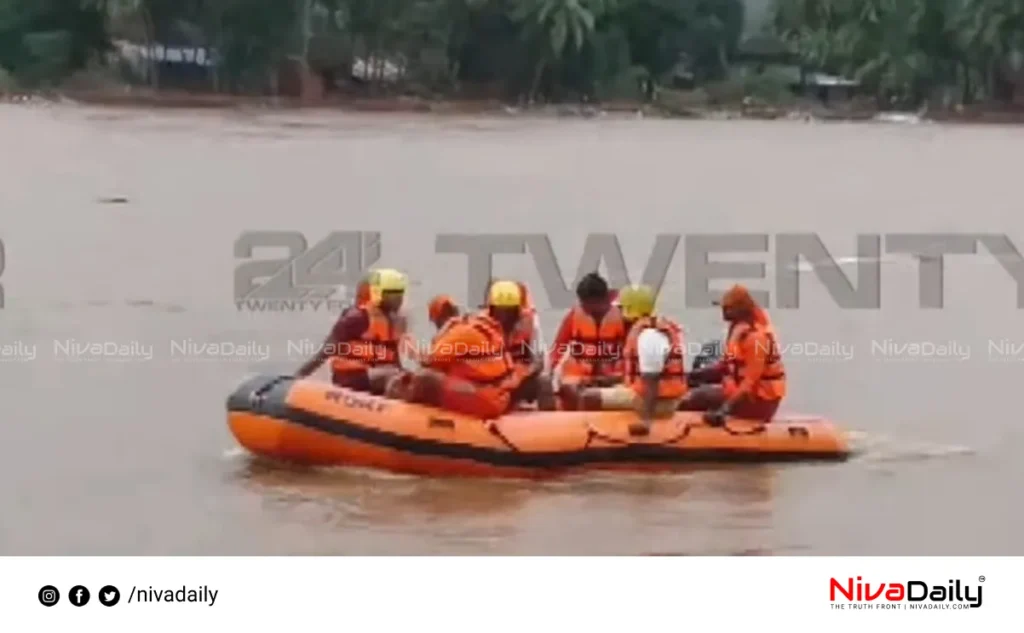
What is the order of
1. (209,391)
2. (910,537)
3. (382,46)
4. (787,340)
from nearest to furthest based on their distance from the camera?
(910,537) < (209,391) < (787,340) < (382,46)

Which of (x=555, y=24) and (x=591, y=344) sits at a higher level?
(x=555, y=24)

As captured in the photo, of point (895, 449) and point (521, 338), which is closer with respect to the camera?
point (521, 338)

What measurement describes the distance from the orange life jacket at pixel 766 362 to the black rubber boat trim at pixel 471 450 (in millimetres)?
117

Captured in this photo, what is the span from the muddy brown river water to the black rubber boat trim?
4cm

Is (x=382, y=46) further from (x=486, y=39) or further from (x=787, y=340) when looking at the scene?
(x=787, y=340)

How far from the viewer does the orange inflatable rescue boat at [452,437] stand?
9.98 ft

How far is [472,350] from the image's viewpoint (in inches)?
118

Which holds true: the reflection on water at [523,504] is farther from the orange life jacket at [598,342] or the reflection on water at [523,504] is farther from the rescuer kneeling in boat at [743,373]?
the orange life jacket at [598,342]
